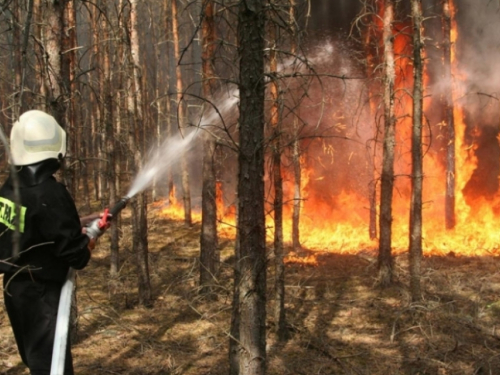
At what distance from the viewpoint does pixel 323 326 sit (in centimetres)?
1007

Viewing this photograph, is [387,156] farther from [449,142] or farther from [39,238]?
[39,238]

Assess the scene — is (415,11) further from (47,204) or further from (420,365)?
(47,204)

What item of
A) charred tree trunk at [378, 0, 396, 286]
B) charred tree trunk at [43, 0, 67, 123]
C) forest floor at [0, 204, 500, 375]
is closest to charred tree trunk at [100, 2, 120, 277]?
forest floor at [0, 204, 500, 375]

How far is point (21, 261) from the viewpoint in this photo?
13.2 feet

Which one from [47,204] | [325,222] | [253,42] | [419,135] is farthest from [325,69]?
[47,204]

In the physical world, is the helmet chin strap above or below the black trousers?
above

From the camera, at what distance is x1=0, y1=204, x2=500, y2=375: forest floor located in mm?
8188

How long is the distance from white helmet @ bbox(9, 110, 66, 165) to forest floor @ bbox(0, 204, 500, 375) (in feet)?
8.40

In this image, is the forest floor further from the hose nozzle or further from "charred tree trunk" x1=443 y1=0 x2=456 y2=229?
"charred tree trunk" x1=443 y1=0 x2=456 y2=229

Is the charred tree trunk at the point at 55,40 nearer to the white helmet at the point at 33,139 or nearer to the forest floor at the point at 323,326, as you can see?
the forest floor at the point at 323,326

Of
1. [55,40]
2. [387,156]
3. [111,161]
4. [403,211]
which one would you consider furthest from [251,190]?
[403,211]

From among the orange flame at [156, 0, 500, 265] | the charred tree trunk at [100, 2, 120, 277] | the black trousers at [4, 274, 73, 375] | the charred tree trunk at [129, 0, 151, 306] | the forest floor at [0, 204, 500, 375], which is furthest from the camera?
the orange flame at [156, 0, 500, 265]

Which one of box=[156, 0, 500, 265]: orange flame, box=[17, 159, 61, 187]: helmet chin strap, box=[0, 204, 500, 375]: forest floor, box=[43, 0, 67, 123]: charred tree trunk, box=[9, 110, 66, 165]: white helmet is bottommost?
box=[0, 204, 500, 375]: forest floor

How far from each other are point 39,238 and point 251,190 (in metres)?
1.78
